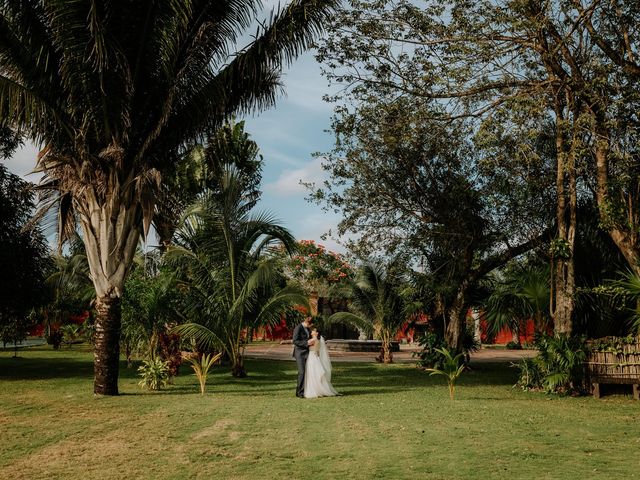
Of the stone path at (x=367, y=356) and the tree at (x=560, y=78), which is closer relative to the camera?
the tree at (x=560, y=78)

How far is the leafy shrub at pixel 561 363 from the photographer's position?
13.9 meters

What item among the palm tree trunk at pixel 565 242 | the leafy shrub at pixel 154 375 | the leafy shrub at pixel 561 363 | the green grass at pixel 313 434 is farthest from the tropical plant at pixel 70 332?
the palm tree trunk at pixel 565 242

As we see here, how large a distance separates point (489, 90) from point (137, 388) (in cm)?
1036

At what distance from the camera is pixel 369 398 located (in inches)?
524

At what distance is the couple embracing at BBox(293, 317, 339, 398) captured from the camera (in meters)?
13.7

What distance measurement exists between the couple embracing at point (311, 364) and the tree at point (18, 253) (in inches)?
325

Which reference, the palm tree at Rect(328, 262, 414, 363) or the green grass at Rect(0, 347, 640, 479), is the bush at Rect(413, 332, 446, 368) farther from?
the green grass at Rect(0, 347, 640, 479)

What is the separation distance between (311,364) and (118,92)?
6.59 metres

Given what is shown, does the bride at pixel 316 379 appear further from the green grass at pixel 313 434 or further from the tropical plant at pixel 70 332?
the tropical plant at pixel 70 332

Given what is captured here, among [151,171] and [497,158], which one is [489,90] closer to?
[497,158]

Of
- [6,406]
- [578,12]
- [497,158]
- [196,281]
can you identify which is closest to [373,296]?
[196,281]

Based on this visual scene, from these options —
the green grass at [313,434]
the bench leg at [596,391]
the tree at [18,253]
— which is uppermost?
the tree at [18,253]

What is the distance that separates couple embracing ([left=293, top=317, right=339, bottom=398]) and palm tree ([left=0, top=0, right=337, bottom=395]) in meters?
3.70

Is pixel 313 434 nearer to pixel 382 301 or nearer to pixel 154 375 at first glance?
pixel 154 375
